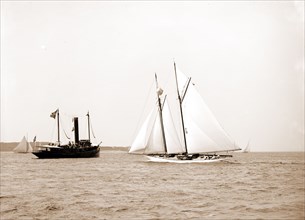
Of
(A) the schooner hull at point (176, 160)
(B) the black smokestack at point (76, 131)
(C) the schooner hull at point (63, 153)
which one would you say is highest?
(B) the black smokestack at point (76, 131)

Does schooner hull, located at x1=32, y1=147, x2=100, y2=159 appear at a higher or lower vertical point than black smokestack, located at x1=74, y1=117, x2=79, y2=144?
lower

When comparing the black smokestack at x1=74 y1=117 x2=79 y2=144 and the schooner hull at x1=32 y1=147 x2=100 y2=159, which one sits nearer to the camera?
the schooner hull at x1=32 y1=147 x2=100 y2=159

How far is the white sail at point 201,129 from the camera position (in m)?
49.8

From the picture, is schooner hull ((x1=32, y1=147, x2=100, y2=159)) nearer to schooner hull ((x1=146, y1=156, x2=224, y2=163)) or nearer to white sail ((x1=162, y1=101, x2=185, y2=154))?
schooner hull ((x1=146, y1=156, x2=224, y2=163))

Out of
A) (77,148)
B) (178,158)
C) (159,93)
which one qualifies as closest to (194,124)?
(178,158)

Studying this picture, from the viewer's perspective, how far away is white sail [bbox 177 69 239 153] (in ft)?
163

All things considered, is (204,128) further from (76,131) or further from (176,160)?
(76,131)

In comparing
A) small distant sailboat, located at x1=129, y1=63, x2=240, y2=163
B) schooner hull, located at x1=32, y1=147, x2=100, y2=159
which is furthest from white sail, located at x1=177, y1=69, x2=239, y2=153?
schooner hull, located at x1=32, y1=147, x2=100, y2=159

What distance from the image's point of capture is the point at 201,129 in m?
50.6

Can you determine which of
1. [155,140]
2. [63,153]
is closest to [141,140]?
[155,140]

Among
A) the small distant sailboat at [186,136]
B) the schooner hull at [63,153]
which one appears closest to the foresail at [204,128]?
the small distant sailboat at [186,136]

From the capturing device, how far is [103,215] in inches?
624

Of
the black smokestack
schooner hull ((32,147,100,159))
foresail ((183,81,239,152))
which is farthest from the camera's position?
the black smokestack

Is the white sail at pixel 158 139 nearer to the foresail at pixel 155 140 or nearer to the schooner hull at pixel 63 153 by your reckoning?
the foresail at pixel 155 140
